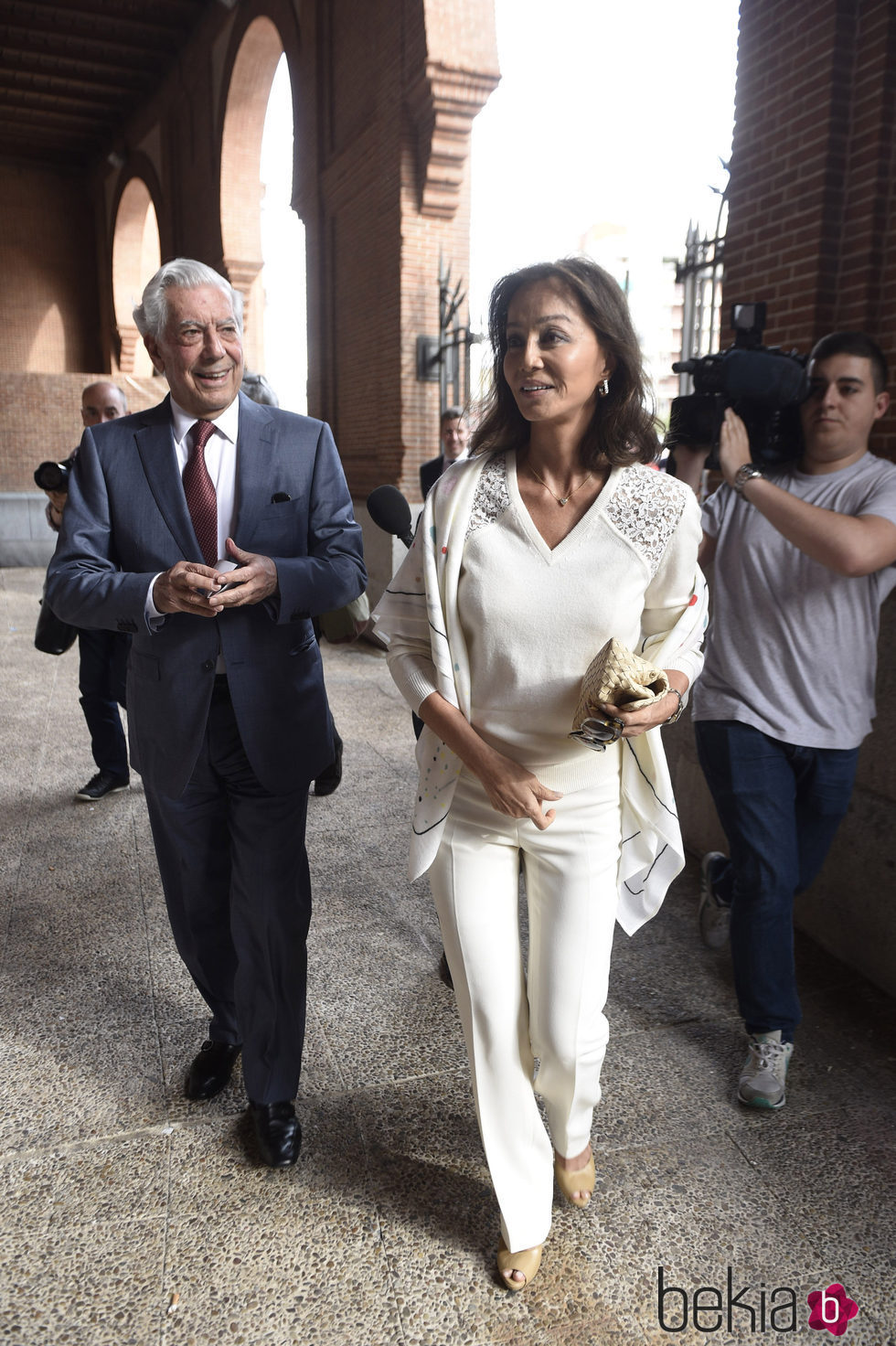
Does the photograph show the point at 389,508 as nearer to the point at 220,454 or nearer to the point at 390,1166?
the point at 220,454

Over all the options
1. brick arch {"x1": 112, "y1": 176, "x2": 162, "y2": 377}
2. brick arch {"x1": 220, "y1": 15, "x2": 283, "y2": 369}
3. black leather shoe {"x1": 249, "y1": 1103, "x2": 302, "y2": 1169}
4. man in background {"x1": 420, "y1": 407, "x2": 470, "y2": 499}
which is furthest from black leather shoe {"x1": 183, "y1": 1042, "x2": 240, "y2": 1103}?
brick arch {"x1": 112, "y1": 176, "x2": 162, "y2": 377}

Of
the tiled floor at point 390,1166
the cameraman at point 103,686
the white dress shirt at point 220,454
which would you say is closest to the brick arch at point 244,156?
the cameraman at point 103,686

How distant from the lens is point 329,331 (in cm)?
1056

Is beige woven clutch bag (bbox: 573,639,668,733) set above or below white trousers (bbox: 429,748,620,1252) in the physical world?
above

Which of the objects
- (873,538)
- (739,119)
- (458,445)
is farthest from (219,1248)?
(458,445)

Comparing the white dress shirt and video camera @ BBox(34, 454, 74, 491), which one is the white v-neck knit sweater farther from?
video camera @ BBox(34, 454, 74, 491)

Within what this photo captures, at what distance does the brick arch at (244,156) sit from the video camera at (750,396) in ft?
38.7

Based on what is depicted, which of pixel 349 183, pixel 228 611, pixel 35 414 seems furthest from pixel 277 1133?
pixel 35 414

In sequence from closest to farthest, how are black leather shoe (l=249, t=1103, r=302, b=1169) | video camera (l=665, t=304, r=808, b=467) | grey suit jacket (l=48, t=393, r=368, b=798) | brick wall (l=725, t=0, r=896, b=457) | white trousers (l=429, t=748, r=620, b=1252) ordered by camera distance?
white trousers (l=429, t=748, r=620, b=1252), grey suit jacket (l=48, t=393, r=368, b=798), black leather shoe (l=249, t=1103, r=302, b=1169), video camera (l=665, t=304, r=808, b=467), brick wall (l=725, t=0, r=896, b=457)

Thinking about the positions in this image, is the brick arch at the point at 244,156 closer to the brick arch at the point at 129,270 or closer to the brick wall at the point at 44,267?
the brick arch at the point at 129,270

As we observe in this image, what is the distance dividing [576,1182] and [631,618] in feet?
4.46

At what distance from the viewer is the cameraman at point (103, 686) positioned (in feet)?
15.9

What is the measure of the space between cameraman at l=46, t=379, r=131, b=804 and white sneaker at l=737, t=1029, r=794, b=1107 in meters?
3.37

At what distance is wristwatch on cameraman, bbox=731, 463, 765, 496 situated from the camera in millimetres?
2572
